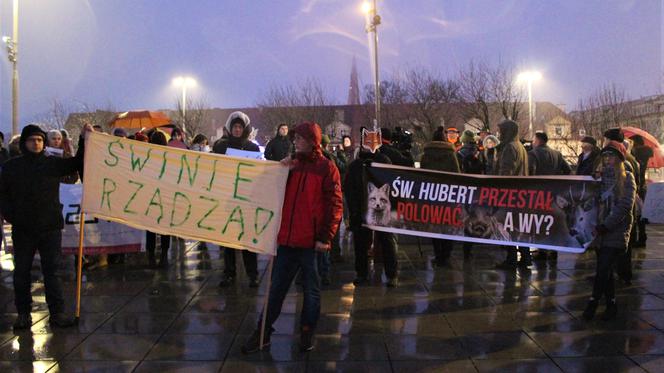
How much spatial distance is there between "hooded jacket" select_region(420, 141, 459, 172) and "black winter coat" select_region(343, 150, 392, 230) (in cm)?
153

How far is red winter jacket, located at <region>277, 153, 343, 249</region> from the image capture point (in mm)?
5055

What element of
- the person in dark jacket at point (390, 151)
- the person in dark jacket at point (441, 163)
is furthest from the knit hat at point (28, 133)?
the person in dark jacket at point (441, 163)

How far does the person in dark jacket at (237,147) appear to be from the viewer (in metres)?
7.59

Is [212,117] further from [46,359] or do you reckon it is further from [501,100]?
[46,359]

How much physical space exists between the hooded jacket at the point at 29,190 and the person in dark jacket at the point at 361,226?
3.37 metres

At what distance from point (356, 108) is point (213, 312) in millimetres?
40962

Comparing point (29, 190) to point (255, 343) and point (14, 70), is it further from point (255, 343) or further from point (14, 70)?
point (14, 70)

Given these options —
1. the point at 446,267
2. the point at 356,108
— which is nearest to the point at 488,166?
the point at 446,267

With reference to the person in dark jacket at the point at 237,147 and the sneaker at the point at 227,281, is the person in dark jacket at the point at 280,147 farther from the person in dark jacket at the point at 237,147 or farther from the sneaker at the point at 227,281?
the sneaker at the point at 227,281

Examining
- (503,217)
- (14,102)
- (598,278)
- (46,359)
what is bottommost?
→ (46,359)

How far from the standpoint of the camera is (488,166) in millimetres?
10727

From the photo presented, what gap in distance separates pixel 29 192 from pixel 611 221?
554 centimetres

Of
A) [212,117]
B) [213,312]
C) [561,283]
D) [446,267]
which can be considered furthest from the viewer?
[212,117]

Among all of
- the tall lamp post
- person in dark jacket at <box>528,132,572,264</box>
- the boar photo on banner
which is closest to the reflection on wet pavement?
the boar photo on banner
